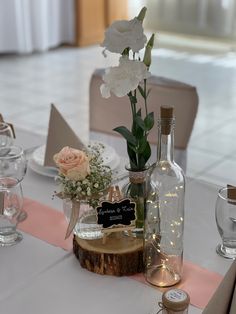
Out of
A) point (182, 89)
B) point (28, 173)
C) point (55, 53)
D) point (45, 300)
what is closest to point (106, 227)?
point (45, 300)

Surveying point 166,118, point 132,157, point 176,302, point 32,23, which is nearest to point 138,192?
point 132,157

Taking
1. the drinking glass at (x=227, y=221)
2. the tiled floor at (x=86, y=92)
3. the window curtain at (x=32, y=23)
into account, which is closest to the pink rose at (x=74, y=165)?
the drinking glass at (x=227, y=221)

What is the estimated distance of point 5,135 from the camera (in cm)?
156

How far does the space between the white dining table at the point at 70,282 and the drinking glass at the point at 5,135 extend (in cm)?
40

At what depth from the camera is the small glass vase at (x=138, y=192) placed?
1.12m

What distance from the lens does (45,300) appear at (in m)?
1.02

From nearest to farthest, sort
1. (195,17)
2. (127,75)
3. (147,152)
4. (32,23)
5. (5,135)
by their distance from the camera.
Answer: (127,75) < (147,152) < (5,135) < (32,23) < (195,17)

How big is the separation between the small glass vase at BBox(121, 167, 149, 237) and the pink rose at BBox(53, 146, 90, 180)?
3.6 inches

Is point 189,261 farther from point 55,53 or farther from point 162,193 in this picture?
point 55,53

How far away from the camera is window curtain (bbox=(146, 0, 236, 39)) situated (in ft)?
23.0

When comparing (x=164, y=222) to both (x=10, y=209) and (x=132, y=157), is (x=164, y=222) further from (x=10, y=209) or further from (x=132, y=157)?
(x=10, y=209)

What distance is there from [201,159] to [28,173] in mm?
2093

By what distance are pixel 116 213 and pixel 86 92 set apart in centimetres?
421

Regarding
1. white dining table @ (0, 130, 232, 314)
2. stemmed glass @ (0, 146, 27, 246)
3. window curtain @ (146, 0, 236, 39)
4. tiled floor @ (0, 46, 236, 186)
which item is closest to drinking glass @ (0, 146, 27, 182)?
stemmed glass @ (0, 146, 27, 246)
